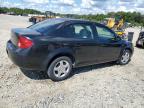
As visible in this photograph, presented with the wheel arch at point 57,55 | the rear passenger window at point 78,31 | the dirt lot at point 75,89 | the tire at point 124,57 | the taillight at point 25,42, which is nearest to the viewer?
the dirt lot at point 75,89

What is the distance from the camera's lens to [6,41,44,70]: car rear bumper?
15.7 feet

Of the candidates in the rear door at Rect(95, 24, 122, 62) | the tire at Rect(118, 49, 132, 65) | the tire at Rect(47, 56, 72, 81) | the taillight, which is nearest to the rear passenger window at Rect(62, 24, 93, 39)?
the rear door at Rect(95, 24, 122, 62)

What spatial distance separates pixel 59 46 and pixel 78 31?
86cm

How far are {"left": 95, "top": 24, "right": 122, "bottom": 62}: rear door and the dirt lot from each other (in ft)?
1.73

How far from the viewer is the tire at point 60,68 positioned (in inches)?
206

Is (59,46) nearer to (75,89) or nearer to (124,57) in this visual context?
(75,89)

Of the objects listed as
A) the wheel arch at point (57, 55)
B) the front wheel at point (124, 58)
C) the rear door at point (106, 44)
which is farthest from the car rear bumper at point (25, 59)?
the front wheel at point (124, 58)

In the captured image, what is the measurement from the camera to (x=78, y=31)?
570cm

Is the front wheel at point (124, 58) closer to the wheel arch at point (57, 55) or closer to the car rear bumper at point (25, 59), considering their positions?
the wheel arch at point (57, 55)

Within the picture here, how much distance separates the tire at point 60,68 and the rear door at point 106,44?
49.1 inches

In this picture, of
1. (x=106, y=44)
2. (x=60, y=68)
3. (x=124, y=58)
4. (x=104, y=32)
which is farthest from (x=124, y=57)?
(x=60, y=68)

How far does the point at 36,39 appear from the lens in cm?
479

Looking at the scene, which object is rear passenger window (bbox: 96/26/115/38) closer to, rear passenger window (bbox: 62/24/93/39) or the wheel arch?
rear passenger window (bbox: 62/24/93/39)

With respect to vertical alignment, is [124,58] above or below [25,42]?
below
